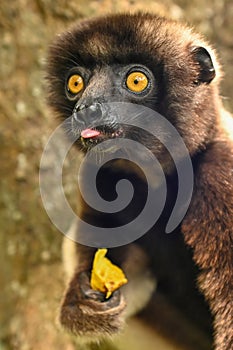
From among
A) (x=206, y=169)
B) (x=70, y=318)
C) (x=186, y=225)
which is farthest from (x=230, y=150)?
(x=70, y=318)

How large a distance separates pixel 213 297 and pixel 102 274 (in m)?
0.87

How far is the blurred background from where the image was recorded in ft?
15.5

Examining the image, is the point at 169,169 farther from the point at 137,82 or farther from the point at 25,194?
the point at 25,194

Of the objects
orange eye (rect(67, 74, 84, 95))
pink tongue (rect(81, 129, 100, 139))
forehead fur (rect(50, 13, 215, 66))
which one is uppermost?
forehead fur (rect(50, 13, 215, 66))

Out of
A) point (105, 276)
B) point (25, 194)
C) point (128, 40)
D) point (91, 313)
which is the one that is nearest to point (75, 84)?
point (128, 40)

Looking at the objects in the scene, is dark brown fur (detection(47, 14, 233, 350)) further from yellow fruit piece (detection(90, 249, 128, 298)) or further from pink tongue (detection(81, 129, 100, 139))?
pink tongue (detection(81, 129, 100, 139))

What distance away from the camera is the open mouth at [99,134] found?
125 inches

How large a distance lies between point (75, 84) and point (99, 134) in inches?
19.0

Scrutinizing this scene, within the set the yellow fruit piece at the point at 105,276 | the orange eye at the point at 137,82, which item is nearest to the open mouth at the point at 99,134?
the orange eye at the point at 137,82

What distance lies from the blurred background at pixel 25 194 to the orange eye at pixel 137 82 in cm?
152

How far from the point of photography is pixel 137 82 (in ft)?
10.8

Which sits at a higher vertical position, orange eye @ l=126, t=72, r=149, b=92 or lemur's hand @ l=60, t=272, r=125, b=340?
orange eye @ l=126, t=72, r=149, b=92

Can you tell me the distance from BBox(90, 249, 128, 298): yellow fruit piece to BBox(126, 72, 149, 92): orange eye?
1036mm

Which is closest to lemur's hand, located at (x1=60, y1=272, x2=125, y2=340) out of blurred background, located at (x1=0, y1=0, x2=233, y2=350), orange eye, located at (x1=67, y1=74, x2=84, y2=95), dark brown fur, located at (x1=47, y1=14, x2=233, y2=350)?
dark brown fur, located at (x1=47, y1=14, x2=233, y2=350)
